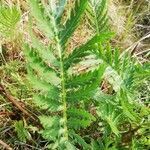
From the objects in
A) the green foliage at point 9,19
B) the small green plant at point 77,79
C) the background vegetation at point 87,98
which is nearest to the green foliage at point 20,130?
the background vegetation at point 87,98

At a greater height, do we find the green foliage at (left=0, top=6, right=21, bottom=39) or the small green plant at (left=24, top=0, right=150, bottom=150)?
the green foliage at (left=0, top=6, right=21, bottom=39)

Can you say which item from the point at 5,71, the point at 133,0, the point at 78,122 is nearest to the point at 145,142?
the point at 78,122

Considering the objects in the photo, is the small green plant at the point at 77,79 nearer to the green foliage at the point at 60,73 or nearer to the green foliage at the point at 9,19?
the green foliage at the point at 60,73

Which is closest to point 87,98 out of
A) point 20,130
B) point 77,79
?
point 77,79

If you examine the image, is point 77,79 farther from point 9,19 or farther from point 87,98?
point 9,19

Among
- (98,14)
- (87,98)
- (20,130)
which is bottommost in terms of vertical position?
(20,130)

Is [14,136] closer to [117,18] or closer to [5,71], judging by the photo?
[5,71]

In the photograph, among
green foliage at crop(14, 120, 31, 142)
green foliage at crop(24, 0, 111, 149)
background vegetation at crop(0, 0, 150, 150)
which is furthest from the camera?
green foliage at crop(14, 120, 31, 142)

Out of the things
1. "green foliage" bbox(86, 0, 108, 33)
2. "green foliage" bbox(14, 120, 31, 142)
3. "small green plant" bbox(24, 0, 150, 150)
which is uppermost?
"green foliage" bbox(86, 0, 108, 33)

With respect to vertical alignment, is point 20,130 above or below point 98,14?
below

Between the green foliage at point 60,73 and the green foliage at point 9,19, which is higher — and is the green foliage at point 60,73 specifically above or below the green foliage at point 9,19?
below

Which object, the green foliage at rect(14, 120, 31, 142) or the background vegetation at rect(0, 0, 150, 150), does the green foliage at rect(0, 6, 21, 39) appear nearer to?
the background vegetation at rect(0, 0, 150, 150)

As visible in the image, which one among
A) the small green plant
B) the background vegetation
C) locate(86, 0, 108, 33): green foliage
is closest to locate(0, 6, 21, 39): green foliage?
the background vegetation
